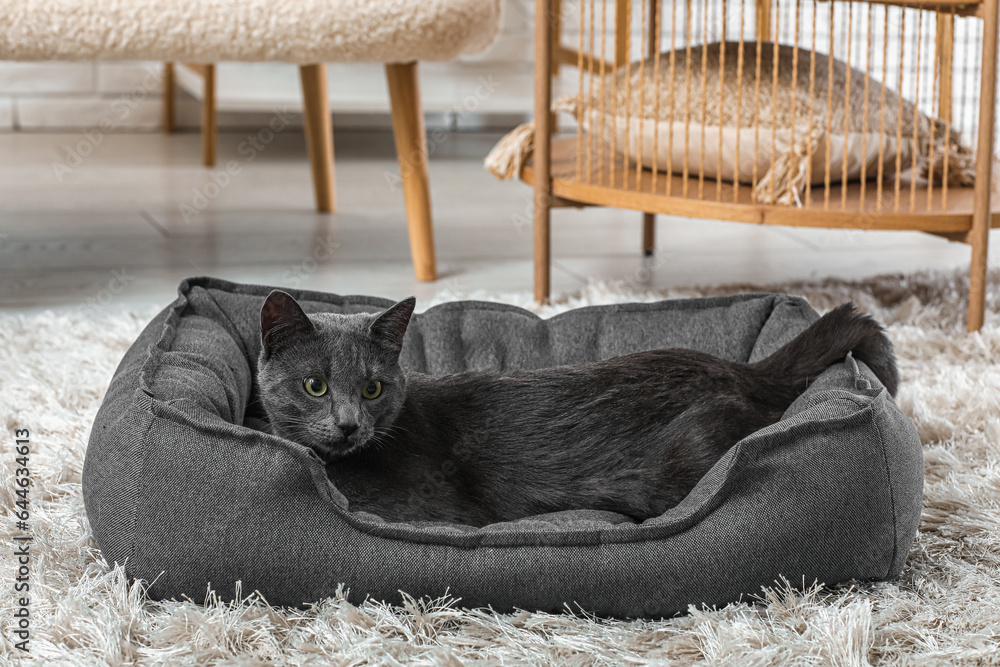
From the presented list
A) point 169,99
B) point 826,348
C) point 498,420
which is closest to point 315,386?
point 498,420

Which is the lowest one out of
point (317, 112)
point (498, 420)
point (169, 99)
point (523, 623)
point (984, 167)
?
point (523, 623)

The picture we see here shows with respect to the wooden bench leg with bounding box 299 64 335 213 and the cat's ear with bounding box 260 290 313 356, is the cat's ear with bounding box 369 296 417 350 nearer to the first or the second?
the cat's ear with bounding box 260 290 313 356

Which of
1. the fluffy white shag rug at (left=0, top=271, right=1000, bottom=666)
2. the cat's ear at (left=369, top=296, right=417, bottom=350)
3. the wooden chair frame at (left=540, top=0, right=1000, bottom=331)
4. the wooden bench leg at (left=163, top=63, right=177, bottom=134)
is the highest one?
the wooden bench leg at (left=163, top=63, right=177, bottom=134)

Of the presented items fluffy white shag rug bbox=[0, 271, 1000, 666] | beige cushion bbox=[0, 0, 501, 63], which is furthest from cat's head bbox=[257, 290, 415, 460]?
beige cushion bbox=[0, 0, 501, 63]

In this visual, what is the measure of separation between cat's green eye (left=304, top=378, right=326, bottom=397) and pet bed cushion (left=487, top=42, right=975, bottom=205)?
0.98 metres

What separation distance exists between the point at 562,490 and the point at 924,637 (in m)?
0.36

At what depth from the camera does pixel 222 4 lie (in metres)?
1.83

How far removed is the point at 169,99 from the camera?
4031 mm

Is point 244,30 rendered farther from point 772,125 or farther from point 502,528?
point 502,528

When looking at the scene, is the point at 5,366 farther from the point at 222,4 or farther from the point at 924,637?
the point at 924,637

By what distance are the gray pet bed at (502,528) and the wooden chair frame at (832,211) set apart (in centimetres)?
76

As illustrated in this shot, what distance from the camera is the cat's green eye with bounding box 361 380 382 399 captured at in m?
0.97

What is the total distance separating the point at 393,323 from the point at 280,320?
0.11 m

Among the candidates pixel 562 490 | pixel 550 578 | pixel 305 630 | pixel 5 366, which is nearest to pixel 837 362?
pixel 562 490
